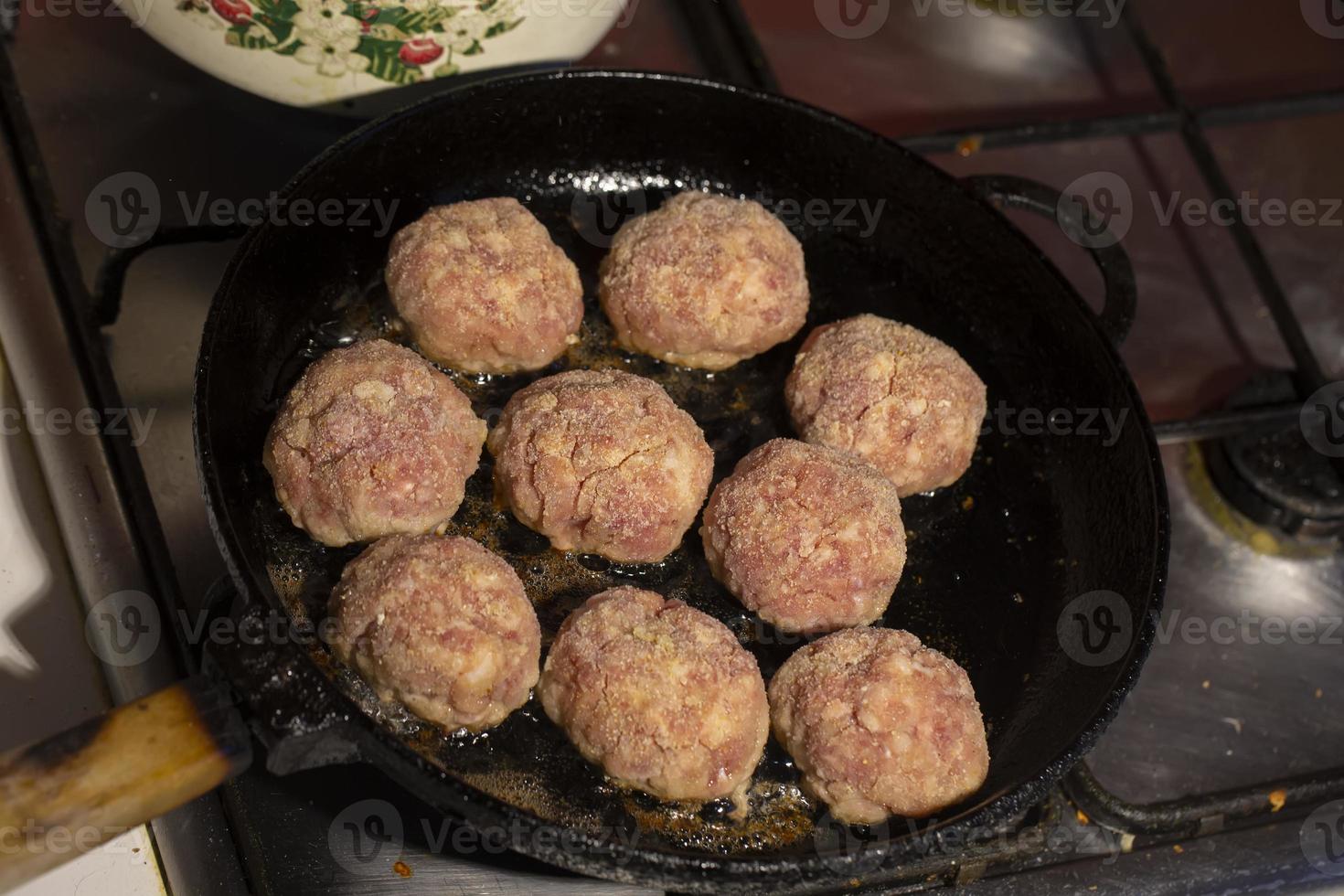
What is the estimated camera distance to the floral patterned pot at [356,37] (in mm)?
1729

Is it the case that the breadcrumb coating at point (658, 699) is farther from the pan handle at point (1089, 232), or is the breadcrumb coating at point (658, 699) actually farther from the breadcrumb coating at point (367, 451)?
the pan handle at point (1089, 232)

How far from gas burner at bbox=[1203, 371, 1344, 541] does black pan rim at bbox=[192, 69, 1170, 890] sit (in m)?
0.46

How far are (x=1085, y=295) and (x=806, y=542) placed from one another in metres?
1.07

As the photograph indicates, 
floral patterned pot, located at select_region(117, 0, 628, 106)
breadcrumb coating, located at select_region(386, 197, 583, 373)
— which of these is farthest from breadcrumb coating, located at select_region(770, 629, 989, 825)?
Result: floral patterned pot, located at select_region(117, 0, 628, 106)

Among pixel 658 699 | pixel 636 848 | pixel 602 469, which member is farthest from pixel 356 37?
pixel 636 848

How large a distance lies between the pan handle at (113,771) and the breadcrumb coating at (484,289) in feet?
2.01

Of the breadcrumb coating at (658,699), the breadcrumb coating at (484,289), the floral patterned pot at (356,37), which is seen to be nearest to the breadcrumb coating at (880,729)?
the breadcrumb coating at (658,699)

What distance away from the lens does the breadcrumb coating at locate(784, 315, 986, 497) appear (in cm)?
167

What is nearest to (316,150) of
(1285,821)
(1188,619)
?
(1188,619)

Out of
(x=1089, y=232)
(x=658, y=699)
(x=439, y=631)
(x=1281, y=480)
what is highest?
(x=1089, y=232)

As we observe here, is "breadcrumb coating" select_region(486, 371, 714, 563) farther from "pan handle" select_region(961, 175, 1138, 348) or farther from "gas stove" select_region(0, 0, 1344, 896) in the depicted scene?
"pan handle" select_region(961, 175, 1138, 348)

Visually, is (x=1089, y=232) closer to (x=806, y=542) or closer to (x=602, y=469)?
(x=806, y=542)

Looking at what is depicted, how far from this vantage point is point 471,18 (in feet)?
5.83

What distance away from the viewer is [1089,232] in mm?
1827
